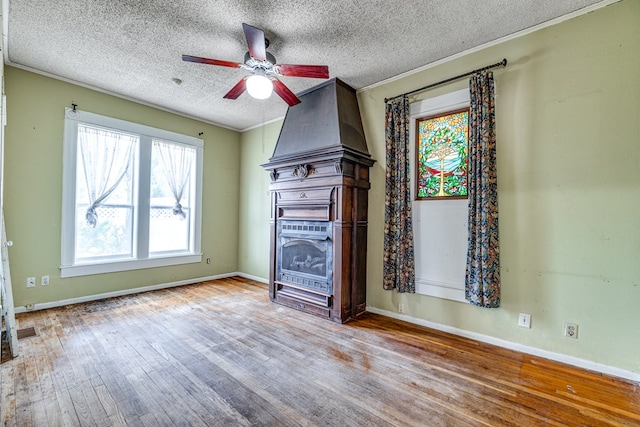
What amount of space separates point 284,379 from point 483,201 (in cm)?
236

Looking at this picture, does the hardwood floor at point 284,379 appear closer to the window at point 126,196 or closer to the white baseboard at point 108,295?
the white baseboard at point 108,295

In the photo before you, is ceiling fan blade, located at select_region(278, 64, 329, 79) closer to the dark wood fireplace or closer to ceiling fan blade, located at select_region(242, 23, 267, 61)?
ceiling fan blade, located at select_region(242, 23, 267, 61)

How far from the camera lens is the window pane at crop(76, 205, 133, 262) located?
404 cm

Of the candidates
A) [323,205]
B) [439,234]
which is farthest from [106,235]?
[439,234]

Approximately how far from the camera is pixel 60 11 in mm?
2582

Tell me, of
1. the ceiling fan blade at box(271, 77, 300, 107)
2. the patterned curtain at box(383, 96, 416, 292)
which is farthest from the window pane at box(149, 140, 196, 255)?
the patterned curtain at box(383, 96, 416, 292)

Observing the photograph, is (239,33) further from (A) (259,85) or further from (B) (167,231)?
(B) (167,231)

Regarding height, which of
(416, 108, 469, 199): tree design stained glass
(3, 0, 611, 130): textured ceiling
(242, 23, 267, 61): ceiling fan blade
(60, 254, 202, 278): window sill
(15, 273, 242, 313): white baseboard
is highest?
(3, 0, 611, 130): textured ceiling

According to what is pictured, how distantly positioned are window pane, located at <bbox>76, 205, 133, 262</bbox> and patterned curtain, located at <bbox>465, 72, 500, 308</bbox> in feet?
15.5

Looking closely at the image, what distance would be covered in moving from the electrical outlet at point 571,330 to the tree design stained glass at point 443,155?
4.68ft

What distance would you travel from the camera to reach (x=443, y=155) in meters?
3.28

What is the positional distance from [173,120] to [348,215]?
3558 mm

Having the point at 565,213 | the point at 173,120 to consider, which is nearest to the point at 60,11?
the point at 173,120

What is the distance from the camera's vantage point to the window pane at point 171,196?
478cm
